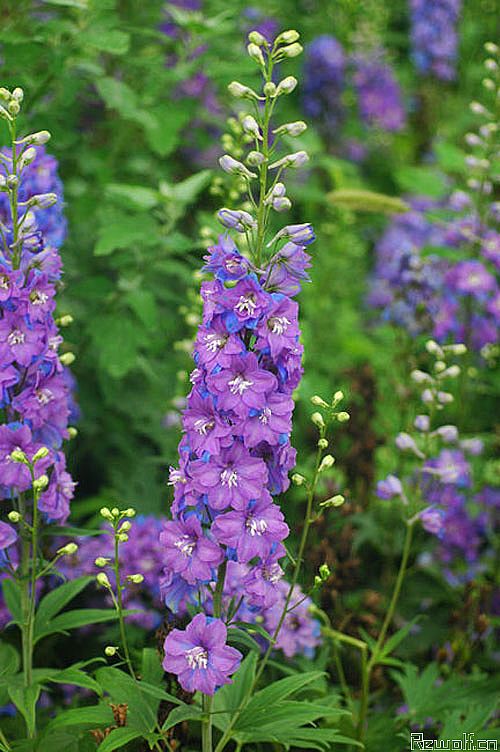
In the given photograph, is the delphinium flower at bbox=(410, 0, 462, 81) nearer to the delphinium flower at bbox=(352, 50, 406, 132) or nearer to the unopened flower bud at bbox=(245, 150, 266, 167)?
the delphinium flower at bbox=(352, 50, 406, 132)

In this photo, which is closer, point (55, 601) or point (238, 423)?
point (238, 423)

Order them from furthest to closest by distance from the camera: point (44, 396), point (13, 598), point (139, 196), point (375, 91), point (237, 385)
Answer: point (375, 91) → point (139, 196) → point (13, 598) → point (44, 396) → point (237, 385)

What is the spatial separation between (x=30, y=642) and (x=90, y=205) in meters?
2.31

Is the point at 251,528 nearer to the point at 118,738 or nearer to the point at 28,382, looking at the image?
the point at 118,738

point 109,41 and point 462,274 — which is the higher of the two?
point 109,41

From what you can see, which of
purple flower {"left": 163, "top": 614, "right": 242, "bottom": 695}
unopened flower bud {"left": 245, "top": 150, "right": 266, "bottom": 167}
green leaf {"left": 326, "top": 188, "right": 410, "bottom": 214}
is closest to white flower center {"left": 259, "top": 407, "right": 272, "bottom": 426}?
purple flower {"left": 163, "top": 614, "right": 242, "bottom": 695}

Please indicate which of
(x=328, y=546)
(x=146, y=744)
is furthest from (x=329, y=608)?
(x=146, y=744)

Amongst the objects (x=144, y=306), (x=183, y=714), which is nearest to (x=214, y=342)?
(x=183, y=714)

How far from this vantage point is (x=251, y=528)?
218 cm

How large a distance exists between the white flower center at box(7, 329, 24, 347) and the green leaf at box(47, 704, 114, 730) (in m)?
0.94

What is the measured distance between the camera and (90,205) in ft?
14.2

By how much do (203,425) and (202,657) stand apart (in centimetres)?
54

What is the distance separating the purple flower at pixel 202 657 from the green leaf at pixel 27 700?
0.44 meters

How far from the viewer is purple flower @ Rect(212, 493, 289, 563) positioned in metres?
2.16
